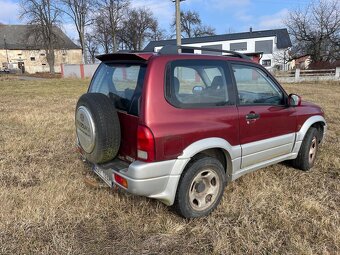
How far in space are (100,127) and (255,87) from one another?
204cm

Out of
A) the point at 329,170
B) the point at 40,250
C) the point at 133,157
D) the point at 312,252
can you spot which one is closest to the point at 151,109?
the point at 133,157

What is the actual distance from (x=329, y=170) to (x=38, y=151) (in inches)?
196

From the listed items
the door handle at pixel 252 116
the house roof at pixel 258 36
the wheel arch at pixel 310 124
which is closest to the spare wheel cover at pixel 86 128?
the door handle at pixel 252 116

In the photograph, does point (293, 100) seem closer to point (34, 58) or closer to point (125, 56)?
point (125, 56)

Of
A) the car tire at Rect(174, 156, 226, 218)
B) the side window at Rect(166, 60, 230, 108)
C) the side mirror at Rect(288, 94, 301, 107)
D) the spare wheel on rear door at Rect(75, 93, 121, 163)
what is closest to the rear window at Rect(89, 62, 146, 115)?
the spare wheel on rear door at Rect(75, 93, 121, 163)

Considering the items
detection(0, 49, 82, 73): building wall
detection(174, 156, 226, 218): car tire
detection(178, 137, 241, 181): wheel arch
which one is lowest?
detection(174, 156, 226, 218): car tire

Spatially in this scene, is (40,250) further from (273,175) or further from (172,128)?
(273,175)

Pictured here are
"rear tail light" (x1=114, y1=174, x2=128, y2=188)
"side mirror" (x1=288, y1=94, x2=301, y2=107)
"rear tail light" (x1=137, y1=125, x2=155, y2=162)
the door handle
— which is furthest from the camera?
"side mirror" (x1=288, y1=94, x2=301, y2=107)

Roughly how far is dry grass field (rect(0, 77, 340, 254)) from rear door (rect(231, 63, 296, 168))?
54 centimetres

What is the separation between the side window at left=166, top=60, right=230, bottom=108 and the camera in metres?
3.14

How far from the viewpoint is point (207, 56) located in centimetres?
355

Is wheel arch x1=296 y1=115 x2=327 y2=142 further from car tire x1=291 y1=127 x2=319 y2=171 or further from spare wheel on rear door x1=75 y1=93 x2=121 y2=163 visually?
spare wheel on rear door x1=75 y1=93 x2=121 y2=163

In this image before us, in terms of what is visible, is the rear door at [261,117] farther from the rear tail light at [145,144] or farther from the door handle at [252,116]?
the rear tail light at [145,144]

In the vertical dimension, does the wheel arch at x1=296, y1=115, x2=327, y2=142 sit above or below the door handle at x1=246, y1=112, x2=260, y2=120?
below
